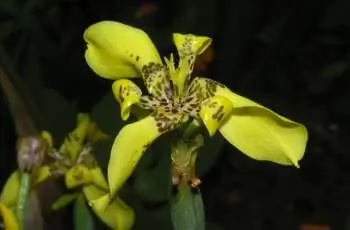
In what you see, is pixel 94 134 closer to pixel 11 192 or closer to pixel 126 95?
pixel 11 192

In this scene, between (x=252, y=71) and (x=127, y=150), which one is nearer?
(x=127, y=150)

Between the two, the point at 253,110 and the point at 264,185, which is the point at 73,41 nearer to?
the point at 264,185

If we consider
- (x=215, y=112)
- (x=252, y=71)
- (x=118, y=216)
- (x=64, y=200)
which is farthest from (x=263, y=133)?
(x=252, y=71)

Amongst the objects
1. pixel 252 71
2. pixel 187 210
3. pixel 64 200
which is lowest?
pixel 252 71

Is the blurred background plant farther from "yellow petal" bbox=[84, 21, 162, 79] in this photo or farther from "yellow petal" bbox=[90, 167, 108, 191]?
"yellow petal" bbox=[84, 21, 162, 79]

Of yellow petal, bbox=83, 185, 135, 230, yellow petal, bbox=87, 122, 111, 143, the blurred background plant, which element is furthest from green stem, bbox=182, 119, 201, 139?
the blurred background plant

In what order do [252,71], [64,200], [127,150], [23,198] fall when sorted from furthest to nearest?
1. [252,71]
2. [64,200]
3. [23,198]
4. [127,150]

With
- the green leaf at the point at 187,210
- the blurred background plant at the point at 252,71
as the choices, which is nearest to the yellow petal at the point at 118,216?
the green leaf at the point at 187,210

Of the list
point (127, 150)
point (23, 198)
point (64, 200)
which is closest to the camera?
point (127, 150)
